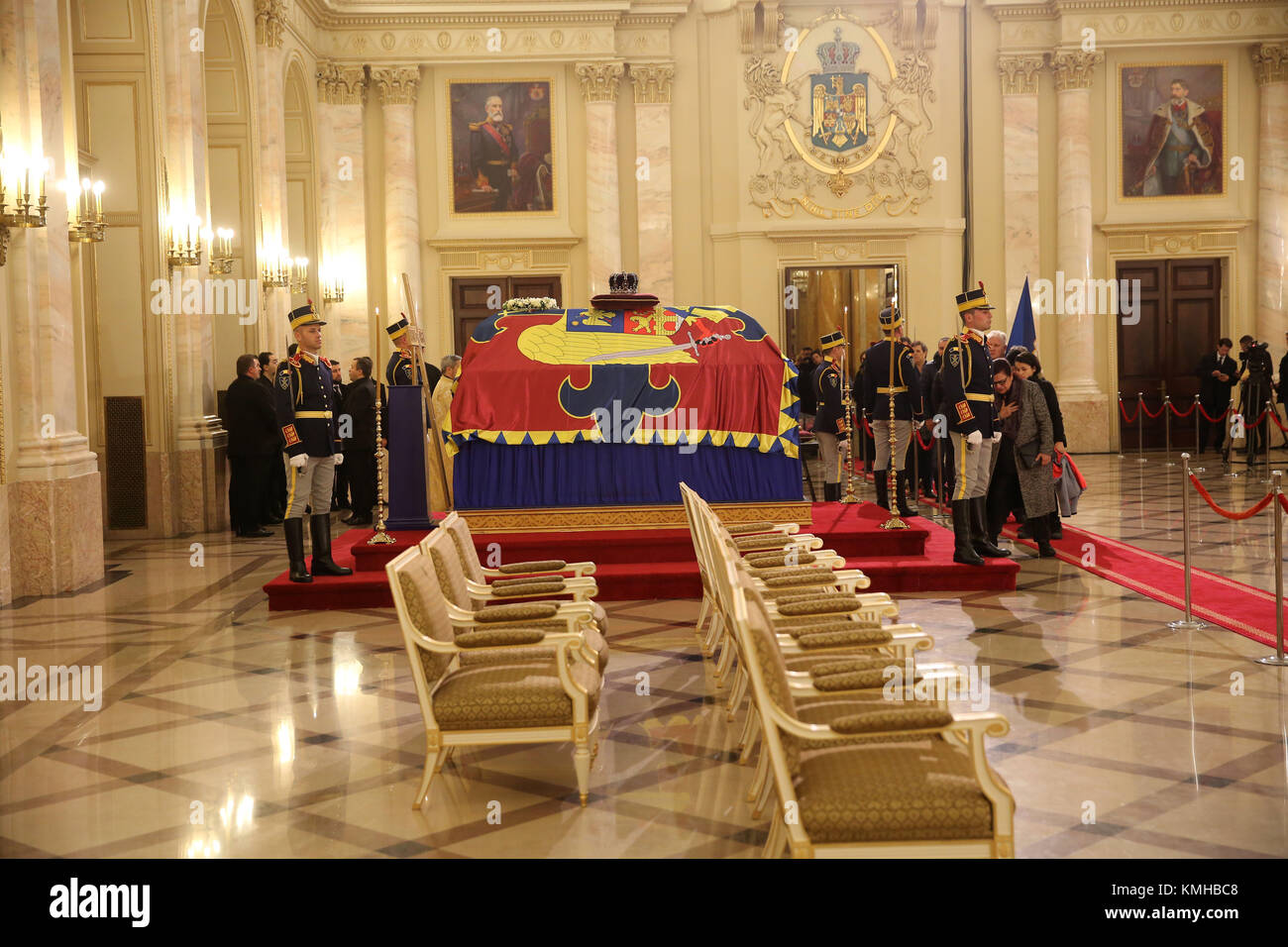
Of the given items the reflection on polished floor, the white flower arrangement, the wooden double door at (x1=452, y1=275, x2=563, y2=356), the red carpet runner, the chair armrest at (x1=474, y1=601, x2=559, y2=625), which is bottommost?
the reflection on polished floor

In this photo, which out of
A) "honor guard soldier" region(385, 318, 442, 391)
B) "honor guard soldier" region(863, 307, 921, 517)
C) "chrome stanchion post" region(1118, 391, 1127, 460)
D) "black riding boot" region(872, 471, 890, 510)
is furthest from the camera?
"chrome stanchion post" region(1118, 391, 1127, 460)

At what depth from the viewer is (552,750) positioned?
4742 millimetres

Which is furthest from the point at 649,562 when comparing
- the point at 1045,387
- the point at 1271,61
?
the point at 1271,61

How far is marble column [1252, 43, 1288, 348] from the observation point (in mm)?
17172

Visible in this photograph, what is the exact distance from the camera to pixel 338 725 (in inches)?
201

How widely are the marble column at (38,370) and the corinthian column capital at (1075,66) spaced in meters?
13.5

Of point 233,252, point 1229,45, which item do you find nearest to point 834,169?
point 1229,45

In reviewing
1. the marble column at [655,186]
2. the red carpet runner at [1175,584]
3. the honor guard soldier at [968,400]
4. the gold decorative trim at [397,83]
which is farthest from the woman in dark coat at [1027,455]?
the gold decorative trim at [397,83]

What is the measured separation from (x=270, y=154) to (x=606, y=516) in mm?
7647

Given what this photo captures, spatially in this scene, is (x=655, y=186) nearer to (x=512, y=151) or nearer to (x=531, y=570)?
(x=512, y=151)

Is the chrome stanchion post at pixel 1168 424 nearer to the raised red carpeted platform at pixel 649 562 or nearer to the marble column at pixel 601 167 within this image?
the marble column at pixel 601 167

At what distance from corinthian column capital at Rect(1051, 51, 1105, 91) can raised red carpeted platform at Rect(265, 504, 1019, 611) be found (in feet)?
35.7

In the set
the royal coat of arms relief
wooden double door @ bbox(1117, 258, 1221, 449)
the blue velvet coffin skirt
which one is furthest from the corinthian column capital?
the blue velvet coffin skirt

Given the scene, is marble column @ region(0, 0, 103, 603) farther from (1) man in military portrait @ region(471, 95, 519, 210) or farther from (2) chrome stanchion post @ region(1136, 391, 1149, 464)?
(2) chrome stanchion post @ region(1136, 391, 1149, 464)
